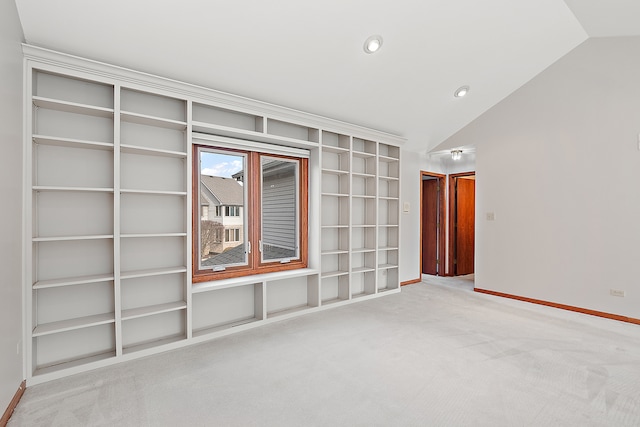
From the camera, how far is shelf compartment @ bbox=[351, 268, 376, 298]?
15.6 feet

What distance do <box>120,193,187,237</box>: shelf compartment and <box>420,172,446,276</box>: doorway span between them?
458 cm

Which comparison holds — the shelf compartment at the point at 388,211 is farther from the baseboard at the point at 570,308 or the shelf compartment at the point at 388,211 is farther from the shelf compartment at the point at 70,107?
the shelf compartment at the point at 70,107

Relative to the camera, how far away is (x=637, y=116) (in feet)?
11.9

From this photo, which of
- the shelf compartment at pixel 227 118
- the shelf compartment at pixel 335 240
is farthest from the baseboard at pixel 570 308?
the shelf compartment at pixel 227 118

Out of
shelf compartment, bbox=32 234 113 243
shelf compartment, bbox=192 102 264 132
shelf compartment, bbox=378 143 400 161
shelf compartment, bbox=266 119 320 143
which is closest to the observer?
shelf compartment, bbox=32 234 113 243

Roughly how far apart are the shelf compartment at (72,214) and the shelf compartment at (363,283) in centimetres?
314

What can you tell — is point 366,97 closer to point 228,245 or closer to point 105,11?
point 228,245

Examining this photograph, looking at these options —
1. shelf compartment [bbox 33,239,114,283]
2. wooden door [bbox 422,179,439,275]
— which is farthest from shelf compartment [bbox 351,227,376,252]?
shelf compartment [bbox 33,239,114,283]

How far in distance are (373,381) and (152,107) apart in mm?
3051

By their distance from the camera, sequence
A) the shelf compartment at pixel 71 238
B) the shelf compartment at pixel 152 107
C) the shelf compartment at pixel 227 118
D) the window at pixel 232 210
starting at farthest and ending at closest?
the window at pixel 232 210
the shelf compartment at pixel 227 118
the shelf compartment at pixel 152 107
the shelf compartment at pixel 71 238

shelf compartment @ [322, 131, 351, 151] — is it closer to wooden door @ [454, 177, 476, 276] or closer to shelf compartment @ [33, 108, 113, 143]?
shelf compartment @ [33, 108, 113, 143]

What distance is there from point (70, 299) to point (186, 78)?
213cm

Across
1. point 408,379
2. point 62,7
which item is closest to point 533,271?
point 408,379

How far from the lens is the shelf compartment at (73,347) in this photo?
99.9 inches
